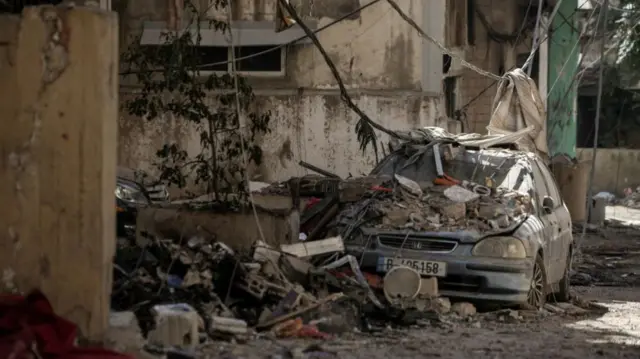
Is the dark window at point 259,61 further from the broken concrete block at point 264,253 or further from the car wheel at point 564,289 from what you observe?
the broken concrete block at point 264,253

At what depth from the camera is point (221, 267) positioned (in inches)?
385

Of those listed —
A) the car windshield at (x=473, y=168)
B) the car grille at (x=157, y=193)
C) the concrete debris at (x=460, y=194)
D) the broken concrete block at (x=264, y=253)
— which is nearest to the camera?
the broken concrete block at (x=264, y=253)

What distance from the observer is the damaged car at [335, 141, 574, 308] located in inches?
432

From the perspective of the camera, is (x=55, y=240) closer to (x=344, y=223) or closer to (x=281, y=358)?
(x=281, y=358)

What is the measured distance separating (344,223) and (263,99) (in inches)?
314

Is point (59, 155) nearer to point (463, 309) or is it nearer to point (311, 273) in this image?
point (311, 273)

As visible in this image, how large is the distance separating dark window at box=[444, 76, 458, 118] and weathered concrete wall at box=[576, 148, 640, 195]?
11.7 m

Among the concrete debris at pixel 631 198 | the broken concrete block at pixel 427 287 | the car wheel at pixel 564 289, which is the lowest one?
the concrete debris at pixel 631 198

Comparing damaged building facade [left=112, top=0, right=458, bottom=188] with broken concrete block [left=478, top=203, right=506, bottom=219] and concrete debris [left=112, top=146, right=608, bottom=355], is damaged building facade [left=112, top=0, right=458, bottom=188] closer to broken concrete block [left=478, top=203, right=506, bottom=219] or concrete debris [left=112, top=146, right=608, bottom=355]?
concrete debris [left=112, top=146, right=608, bottom=355]

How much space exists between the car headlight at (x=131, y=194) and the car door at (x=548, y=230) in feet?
17.1

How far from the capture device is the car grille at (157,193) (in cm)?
1579

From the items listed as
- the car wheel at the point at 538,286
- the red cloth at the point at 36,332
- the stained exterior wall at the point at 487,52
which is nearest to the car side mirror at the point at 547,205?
the car wheel at the point at 538,286

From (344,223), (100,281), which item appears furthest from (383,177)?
(100,281)

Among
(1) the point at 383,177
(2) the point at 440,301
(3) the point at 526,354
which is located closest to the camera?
(3) the point at 526,354
